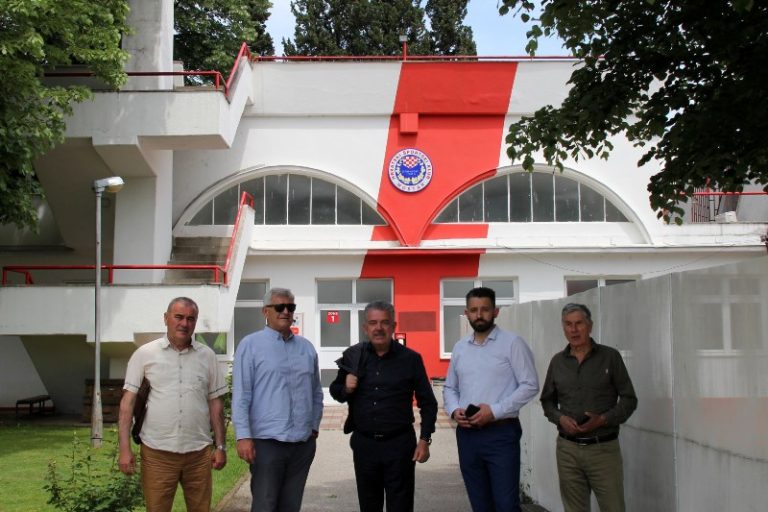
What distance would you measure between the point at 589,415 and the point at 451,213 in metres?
16.0

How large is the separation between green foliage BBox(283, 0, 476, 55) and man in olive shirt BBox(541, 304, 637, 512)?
3672 centimetres

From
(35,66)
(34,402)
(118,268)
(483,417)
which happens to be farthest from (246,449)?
(34,402)

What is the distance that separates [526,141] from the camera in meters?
10.1

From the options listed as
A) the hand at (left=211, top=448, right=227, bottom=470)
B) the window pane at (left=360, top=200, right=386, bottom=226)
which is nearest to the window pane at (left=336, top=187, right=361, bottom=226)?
the window pane at (left=360, top=200, right=386, bottom=226)

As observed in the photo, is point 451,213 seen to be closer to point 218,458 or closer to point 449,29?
point 218,458

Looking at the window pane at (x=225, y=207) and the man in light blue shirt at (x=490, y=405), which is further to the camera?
the window pane at (x=225, y=207)

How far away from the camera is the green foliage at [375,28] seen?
42188 millimetres

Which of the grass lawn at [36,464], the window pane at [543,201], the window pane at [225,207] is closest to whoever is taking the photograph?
the grass lawn at [36,464]

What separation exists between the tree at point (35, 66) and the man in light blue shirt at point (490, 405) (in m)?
8.61

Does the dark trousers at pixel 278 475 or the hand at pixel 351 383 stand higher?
the hand at pixel 351 383

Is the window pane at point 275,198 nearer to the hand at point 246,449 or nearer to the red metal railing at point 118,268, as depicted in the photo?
the red metal railing at point 118,268

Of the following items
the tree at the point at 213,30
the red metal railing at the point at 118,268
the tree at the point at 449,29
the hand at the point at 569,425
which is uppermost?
the tree at the point at 449,29

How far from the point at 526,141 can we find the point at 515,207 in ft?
39.6

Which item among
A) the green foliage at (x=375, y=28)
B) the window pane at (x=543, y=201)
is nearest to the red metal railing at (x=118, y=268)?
the window pane at (x=543, y=201)
